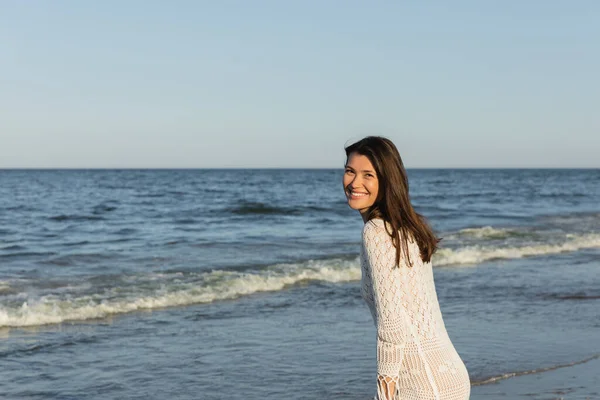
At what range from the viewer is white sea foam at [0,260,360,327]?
953cm

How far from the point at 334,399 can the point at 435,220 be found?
21.9 metres

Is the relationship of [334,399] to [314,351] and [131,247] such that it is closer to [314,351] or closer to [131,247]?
[314,351]

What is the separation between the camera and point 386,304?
233 cm

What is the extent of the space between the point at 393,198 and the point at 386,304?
0.34 metres

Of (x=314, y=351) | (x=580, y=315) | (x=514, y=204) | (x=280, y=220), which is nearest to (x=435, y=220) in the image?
(x=280, y=220)

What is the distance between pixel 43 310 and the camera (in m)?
9.67

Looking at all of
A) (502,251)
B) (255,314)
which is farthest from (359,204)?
(502,251)

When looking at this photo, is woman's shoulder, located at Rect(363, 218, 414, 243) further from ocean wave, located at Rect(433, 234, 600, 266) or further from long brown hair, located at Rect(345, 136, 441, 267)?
ocean wave, located at Rect(433, 234, 600, 266)

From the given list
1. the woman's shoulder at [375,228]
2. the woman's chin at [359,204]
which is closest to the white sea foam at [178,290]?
the woman's chin at [359,204]

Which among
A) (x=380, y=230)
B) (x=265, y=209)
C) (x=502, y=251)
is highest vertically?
(x=380, y=230)

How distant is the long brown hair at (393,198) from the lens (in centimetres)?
237

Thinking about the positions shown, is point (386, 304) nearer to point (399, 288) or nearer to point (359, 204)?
point (399, 288)

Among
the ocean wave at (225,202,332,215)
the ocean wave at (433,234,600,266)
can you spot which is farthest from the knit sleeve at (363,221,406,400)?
the ocean wave at (225,202,332,215)

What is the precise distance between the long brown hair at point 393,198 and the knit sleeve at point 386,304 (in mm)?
55
